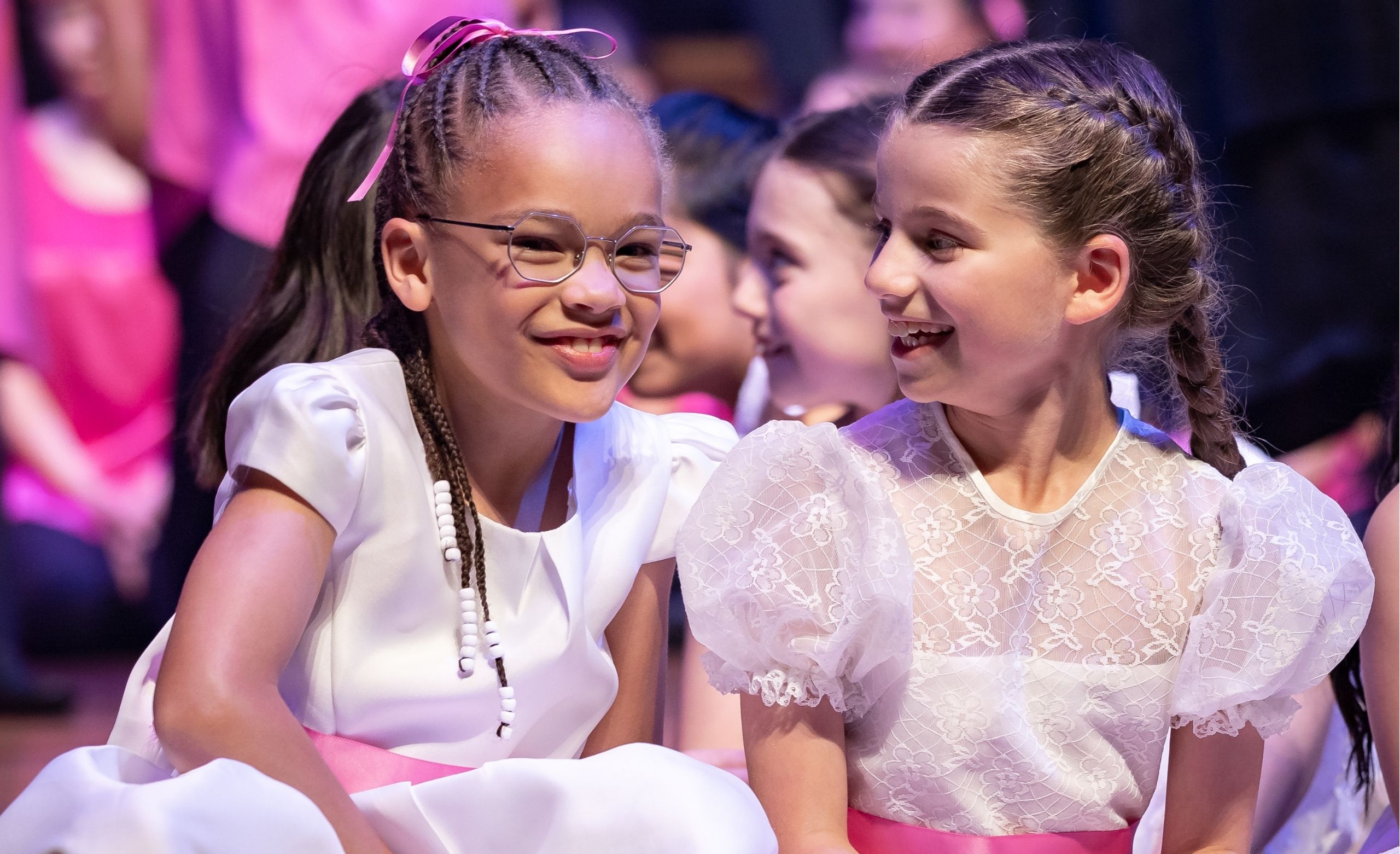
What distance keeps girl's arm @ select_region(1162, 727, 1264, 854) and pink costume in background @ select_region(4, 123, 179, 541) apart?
3.07 m

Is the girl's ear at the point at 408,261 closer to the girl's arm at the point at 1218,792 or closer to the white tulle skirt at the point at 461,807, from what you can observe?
the white tulle skirt at the point at 461,807

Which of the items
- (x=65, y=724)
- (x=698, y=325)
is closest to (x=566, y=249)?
(x=698, y=325)

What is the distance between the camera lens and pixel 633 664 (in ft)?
4.80

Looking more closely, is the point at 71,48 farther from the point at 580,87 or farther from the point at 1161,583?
the point at 1161,583

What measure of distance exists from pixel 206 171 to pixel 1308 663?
325cm

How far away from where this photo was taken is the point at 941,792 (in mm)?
1263

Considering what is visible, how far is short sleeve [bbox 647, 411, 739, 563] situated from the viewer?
1455 mm

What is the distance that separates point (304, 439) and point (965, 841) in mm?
688

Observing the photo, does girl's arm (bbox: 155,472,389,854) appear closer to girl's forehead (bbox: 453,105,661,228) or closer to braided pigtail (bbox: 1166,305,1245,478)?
girl's forehead (bbox: 453,105,661,228)

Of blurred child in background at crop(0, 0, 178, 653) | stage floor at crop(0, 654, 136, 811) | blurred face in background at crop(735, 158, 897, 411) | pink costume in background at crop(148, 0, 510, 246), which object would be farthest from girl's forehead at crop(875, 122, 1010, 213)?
blurred child in background at crop(0, 0, 178, 653)

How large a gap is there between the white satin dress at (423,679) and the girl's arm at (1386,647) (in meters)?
0.72

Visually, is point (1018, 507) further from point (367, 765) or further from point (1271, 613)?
point (367, 765)

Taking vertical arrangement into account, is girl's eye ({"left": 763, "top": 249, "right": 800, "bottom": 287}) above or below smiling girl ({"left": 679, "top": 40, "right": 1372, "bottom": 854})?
below

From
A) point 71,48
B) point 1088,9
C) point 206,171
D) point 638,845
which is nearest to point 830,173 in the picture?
point 638,845
